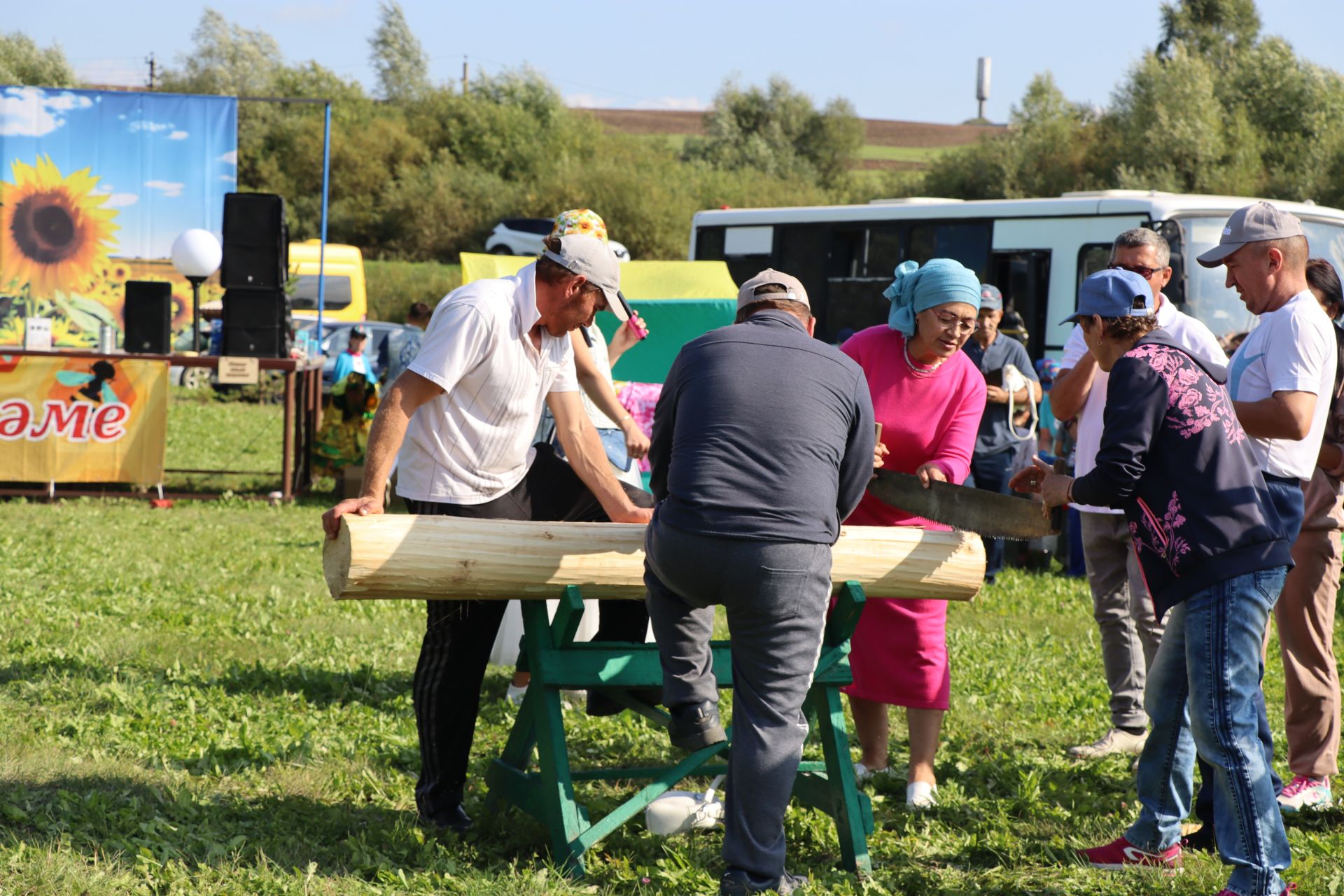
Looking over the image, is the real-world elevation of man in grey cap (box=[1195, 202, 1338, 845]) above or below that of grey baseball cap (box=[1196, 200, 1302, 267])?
below

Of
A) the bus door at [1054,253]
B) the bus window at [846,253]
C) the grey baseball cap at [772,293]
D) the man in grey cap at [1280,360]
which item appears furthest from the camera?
the bus window at [846,253]

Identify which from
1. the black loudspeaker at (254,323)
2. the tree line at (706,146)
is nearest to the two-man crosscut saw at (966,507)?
the black loudspeaker at (254,323)

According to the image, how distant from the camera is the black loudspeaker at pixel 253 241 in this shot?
12.2m

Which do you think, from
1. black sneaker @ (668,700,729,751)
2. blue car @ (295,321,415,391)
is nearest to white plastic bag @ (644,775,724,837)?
black sneaker @ (668,700,729,751)

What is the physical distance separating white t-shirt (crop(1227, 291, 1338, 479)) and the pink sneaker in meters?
1.22

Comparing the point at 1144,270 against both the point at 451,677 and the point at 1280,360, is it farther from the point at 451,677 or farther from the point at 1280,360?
the point at 451,677

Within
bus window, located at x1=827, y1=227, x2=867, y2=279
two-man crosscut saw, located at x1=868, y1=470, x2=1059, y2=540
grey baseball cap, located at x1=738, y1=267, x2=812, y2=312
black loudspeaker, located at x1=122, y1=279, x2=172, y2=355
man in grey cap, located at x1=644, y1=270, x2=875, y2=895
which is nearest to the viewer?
man in grey cap, located at x1=644, y1=270, x2=875, y2=895

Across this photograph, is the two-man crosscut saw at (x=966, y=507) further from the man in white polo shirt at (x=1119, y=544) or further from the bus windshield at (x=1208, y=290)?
the bus windshield at (x=1208, y=290)

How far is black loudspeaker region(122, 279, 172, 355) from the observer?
1257 centimetres

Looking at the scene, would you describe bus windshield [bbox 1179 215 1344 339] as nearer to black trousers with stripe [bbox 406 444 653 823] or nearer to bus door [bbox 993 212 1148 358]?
bus door [bbox 993 212 1148 358]

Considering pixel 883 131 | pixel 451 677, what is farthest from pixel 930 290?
pixel 883 131

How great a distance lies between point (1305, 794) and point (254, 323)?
1025 cm

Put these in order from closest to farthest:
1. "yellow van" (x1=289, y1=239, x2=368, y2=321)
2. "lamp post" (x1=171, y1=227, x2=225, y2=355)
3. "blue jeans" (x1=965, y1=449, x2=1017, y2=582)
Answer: "blue jeans" (x1=965, y1=449, x2=1017, y2=582)
"lamp post" (x1=171, y1=227, x2=225, y2=355)
"yellow van" (x1=289, y1=239, x2=368, y2=321)

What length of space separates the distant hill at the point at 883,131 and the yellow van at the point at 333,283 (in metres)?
38.2
